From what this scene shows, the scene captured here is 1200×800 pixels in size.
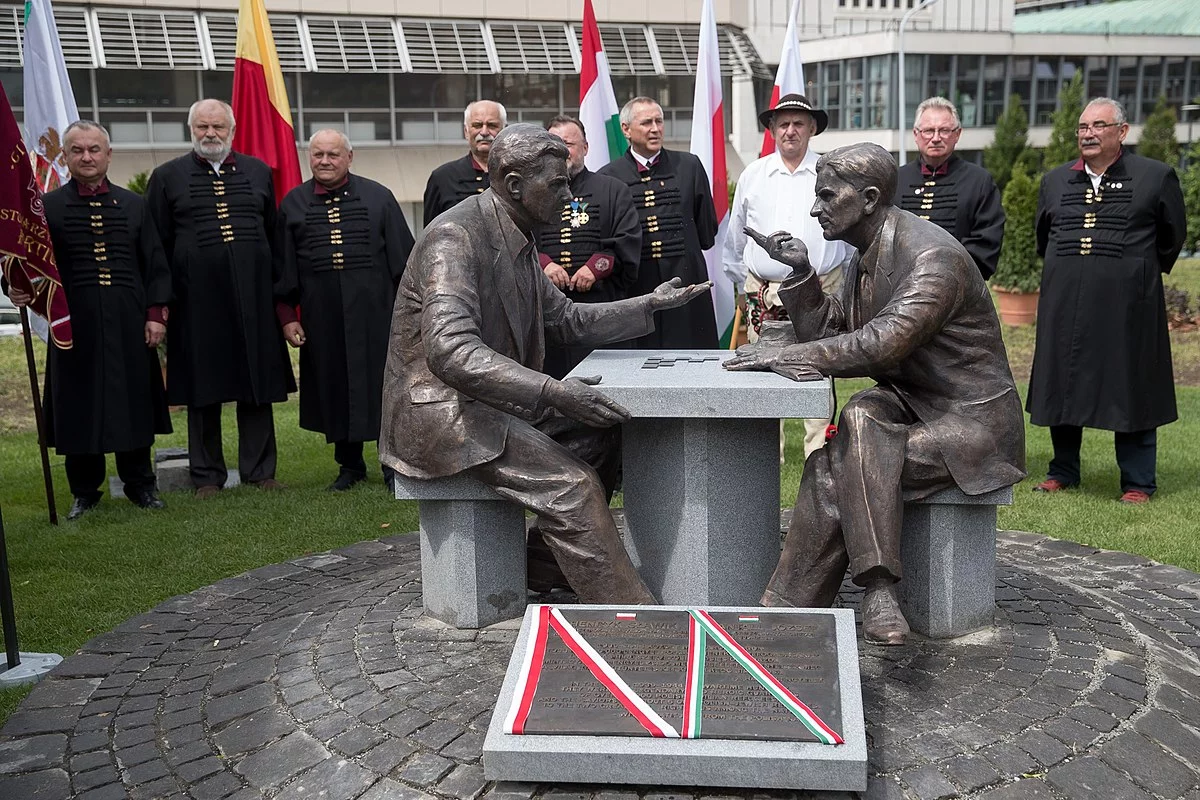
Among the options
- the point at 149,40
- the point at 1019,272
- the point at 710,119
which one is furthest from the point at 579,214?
the point at 149,40

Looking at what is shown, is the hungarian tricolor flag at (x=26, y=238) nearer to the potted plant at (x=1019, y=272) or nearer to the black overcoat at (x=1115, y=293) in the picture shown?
the black overcoat at (x=1115, y=293)

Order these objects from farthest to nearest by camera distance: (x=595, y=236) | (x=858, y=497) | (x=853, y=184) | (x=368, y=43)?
(x=368, y=43)
(x=595, y=236)
(x=853, y=184)
(x=858, y=497)

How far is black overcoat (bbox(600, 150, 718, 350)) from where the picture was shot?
746 centimetres

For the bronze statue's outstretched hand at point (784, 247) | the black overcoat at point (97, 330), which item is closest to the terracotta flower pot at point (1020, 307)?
the black overcoat at point (97, 330)

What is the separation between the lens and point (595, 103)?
9.23m

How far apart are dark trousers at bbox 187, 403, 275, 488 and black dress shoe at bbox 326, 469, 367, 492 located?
47 cm

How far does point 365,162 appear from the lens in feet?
80.3

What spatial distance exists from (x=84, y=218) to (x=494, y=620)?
4.30 m

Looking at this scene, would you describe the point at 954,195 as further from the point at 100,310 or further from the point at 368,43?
the point at 368,43

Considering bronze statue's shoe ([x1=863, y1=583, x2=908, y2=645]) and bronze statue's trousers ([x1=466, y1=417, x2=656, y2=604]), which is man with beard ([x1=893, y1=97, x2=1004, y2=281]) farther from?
bronze statue's trousers ([x1=466, y1=417, x2=656, y2=604])

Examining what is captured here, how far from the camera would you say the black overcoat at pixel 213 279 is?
25.5 feet

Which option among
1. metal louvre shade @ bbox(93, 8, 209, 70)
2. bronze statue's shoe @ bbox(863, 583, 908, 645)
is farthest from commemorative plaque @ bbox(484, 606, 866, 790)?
metal louvre shade @ bbox(93, 8, 209, 70)

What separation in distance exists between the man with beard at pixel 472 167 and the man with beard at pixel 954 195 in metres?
2.48

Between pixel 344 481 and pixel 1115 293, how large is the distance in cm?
506
